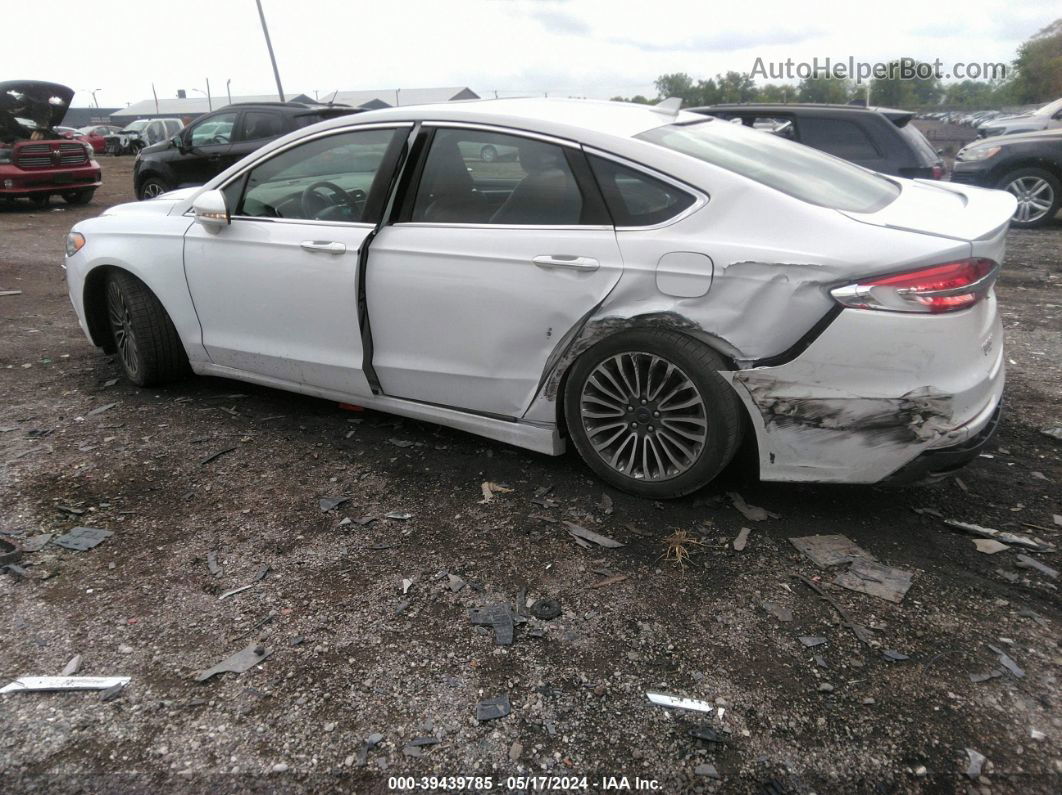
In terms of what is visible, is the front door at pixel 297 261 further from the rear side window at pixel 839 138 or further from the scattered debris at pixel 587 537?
the rear side window at pixel 839 138

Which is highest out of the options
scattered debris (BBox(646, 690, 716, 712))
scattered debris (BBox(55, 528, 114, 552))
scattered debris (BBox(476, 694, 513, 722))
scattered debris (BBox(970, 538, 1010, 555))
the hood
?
the hood

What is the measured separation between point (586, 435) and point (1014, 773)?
1912 mm

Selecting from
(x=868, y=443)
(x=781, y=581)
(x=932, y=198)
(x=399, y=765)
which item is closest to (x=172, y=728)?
(x=399, y=765)

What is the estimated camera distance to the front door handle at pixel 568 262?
326 cm

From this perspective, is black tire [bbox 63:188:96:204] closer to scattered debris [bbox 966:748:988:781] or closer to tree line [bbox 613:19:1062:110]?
scattered debris [bbox 966:748:988:781]

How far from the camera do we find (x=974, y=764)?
2.13 meters

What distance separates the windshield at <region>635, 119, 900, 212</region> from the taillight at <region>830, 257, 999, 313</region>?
44 centimetres

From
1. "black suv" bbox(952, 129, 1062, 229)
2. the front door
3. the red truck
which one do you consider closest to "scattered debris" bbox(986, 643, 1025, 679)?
the front door

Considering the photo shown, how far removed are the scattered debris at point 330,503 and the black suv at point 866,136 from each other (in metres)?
6.08

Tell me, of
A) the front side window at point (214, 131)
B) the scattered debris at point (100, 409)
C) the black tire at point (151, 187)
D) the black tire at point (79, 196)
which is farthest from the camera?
the black tire at point (79, 196)

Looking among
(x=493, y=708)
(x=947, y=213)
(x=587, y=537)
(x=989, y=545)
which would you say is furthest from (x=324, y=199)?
(x=989, y=545)

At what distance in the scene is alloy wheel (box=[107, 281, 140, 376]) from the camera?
4.83 m

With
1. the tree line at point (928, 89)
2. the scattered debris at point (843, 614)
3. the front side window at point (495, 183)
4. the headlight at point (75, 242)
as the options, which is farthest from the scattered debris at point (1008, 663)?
the tree line at point (928, 89)

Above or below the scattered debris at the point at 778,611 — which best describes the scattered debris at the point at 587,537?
above
